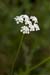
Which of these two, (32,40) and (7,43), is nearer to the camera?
(7,43)

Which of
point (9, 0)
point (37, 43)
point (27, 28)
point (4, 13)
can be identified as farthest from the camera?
point (9, 0)

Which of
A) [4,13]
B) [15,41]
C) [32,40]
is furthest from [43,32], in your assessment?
[4,13]

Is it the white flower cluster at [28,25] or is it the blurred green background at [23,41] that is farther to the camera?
the blurred green background at [23,41]

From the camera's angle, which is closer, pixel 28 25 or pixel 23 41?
pixel 28 25

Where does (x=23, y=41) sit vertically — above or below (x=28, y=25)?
above

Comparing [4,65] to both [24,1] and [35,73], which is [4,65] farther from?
[24,1]

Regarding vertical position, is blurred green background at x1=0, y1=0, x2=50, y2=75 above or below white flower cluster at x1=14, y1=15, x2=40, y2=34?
above

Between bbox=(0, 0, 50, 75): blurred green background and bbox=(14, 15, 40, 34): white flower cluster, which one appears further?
bbox=(0, 0, 50, 75): blurred green background

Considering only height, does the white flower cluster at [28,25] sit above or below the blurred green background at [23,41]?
below
